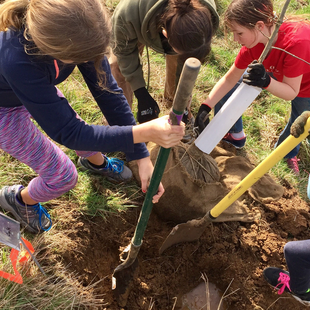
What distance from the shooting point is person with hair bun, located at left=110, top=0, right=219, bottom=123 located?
162cm

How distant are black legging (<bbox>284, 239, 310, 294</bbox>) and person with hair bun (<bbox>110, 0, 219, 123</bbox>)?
1.19 meters

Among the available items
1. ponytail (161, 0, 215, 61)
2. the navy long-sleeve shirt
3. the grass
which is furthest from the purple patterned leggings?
ponytail (161, 0, 215, 61)

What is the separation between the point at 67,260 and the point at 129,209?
1.79 feet

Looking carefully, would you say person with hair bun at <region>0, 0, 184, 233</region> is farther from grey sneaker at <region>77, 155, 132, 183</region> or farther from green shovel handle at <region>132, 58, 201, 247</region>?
grey sneaker at <region>77, 155, 132, 183</region>

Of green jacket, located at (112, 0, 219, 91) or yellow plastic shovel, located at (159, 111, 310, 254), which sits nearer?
yellow plastic shovel, located at (159, 111, 310, 254)

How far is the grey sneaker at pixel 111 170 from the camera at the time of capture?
2.23 meters

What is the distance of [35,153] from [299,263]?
5.18ft

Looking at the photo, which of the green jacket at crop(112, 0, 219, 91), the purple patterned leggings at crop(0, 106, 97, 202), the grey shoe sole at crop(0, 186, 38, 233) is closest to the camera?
the purple patterned leggings at crop(0, 106, 97, 202)

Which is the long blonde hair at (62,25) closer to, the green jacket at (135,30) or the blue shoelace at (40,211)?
the green jacket at (135,30)

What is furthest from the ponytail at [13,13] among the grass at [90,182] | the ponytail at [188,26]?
the grass at [90,182]

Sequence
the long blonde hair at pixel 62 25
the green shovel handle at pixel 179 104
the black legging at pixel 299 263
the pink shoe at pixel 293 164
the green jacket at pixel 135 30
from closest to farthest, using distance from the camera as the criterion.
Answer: the green shovel handle at pixel 179 104 → the long blonde hair at pixel 62 25 → the black legging at pixel 299 263 → the green jacket at pixel 135 30 → the pink shoe at pixel 293 164

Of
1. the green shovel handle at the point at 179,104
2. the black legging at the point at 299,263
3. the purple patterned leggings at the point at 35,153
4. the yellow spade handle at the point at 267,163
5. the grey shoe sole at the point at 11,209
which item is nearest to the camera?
the green shovel handle at the point at 179,104

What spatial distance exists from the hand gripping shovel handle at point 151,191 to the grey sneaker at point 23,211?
1.84 feet

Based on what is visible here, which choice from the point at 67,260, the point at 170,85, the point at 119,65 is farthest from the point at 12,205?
the point at 170,85
